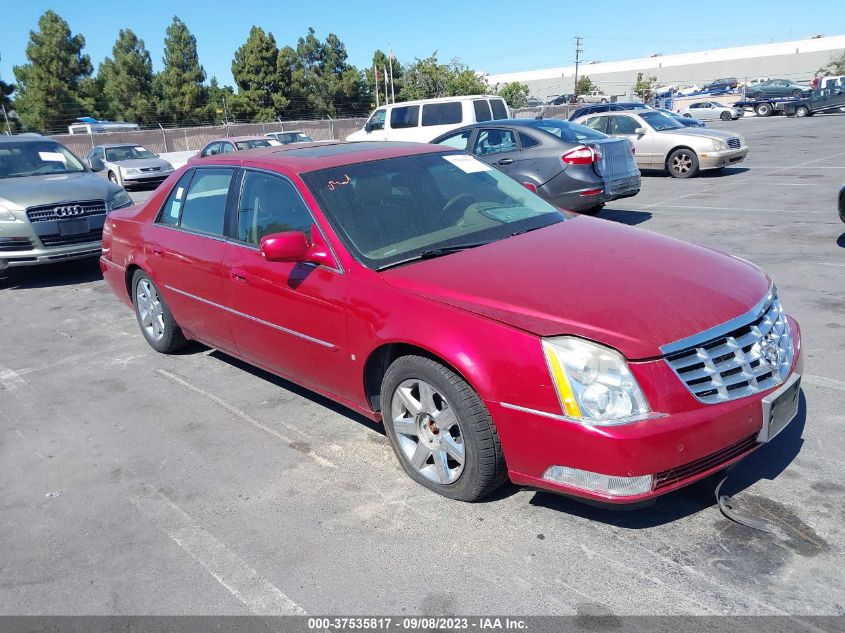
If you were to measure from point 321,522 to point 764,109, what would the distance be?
4478 centimetres

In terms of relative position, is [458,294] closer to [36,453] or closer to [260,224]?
[260,224]

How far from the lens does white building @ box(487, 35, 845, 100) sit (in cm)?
8956

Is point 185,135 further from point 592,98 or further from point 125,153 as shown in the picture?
point 592,98

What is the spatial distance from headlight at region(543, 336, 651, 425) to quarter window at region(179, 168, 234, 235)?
2784 mm

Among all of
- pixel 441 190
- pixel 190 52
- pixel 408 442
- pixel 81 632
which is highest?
pixel 190 52

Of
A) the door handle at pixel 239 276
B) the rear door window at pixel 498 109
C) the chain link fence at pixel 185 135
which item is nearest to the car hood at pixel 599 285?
the door handle at pixel 239 276

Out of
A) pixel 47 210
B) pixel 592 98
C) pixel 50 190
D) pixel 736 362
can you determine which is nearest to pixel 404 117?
pixel 50 190

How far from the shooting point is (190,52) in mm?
52906

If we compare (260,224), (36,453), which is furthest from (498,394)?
(36,453)

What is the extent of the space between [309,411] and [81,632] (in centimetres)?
207

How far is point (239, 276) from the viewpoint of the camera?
175 inches

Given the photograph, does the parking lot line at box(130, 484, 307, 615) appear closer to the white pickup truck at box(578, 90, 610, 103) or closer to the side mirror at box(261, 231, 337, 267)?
the side mirror at box(261, 231, 337, 267)

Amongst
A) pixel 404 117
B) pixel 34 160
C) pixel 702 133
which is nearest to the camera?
pixel 34 160

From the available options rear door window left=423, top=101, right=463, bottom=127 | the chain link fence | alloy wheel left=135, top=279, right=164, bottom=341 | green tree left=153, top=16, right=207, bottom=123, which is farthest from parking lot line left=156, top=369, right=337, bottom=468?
green tree left=153, top=16, right=207, bottom=123
